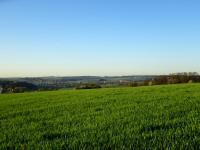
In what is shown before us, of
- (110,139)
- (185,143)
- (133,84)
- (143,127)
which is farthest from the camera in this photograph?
(133,84)

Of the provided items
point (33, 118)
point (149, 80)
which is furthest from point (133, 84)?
point (33, 118)

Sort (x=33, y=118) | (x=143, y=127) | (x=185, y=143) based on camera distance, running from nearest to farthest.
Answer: (x=185, y=143) → (x=143, y=127) → (x=33, y=118)

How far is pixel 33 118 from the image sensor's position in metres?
16.8

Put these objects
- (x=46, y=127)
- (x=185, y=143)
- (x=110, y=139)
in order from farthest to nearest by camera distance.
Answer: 1. (x=46, y=127)
2. (x=110, y=139)
3. (x=185, y=143)

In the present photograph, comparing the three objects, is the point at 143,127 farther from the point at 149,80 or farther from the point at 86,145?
the point at 149,80

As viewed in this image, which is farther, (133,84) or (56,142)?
(133,84)

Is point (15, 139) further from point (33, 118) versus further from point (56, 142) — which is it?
point (33, 118)

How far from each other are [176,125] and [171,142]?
9.03 ft

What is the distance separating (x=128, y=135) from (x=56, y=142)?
1932mm

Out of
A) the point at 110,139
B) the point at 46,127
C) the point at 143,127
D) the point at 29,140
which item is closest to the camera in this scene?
the point at 110,139

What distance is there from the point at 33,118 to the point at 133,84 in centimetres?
4633

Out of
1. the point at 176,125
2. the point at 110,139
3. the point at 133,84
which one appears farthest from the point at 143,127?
the point at 133,84

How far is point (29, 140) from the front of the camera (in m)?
10.7

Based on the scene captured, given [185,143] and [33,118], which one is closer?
[185,143]
